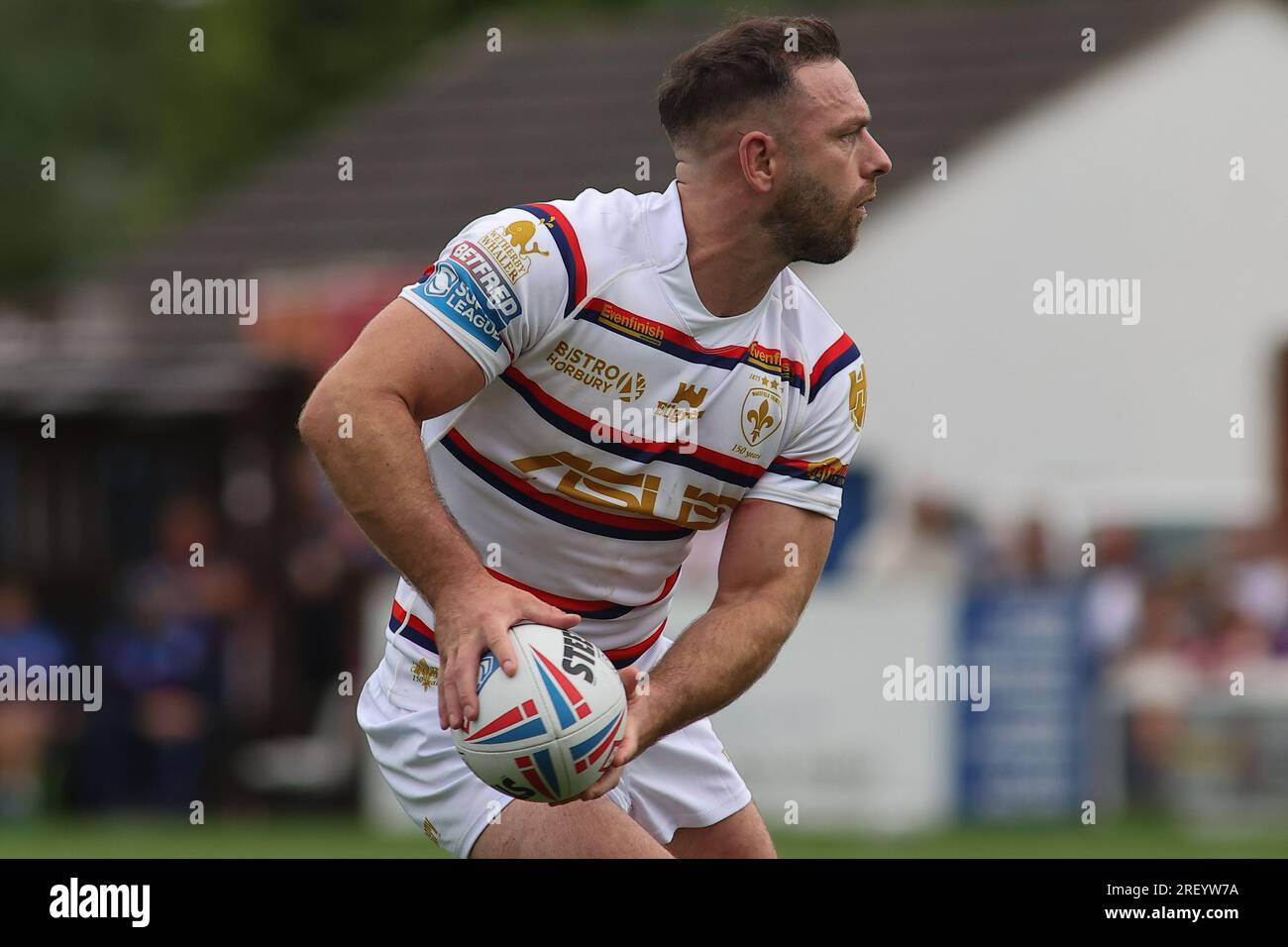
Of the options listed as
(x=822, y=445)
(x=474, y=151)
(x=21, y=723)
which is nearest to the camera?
(x=822, y=445)

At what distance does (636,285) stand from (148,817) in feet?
37.0

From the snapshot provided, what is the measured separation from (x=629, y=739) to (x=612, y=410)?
89cm

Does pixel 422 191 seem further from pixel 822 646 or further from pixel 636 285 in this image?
pixel 636 285

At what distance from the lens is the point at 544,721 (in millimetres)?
5148

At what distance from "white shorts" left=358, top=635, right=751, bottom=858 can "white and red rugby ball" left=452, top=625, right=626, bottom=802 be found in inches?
15.4

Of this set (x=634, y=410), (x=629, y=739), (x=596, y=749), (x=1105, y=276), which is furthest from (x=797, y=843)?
(x=1105, y=276)

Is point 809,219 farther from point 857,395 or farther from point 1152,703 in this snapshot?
point 1152,703

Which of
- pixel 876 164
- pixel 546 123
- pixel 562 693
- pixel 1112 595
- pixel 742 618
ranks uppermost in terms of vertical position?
pixel 546 123

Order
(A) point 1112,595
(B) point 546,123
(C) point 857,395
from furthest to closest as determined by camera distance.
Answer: (B) point 546,123
(A) point 1112,595
(C) point 857,395

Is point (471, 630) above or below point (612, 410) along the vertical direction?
below

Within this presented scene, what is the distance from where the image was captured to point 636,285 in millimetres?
5684

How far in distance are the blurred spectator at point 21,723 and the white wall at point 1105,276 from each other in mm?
7270

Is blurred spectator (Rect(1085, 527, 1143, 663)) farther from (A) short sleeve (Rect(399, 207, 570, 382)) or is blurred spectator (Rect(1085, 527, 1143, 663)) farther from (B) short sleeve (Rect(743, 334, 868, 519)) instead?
(A) short sleeve (Rect(399, 207, 570, 382))
